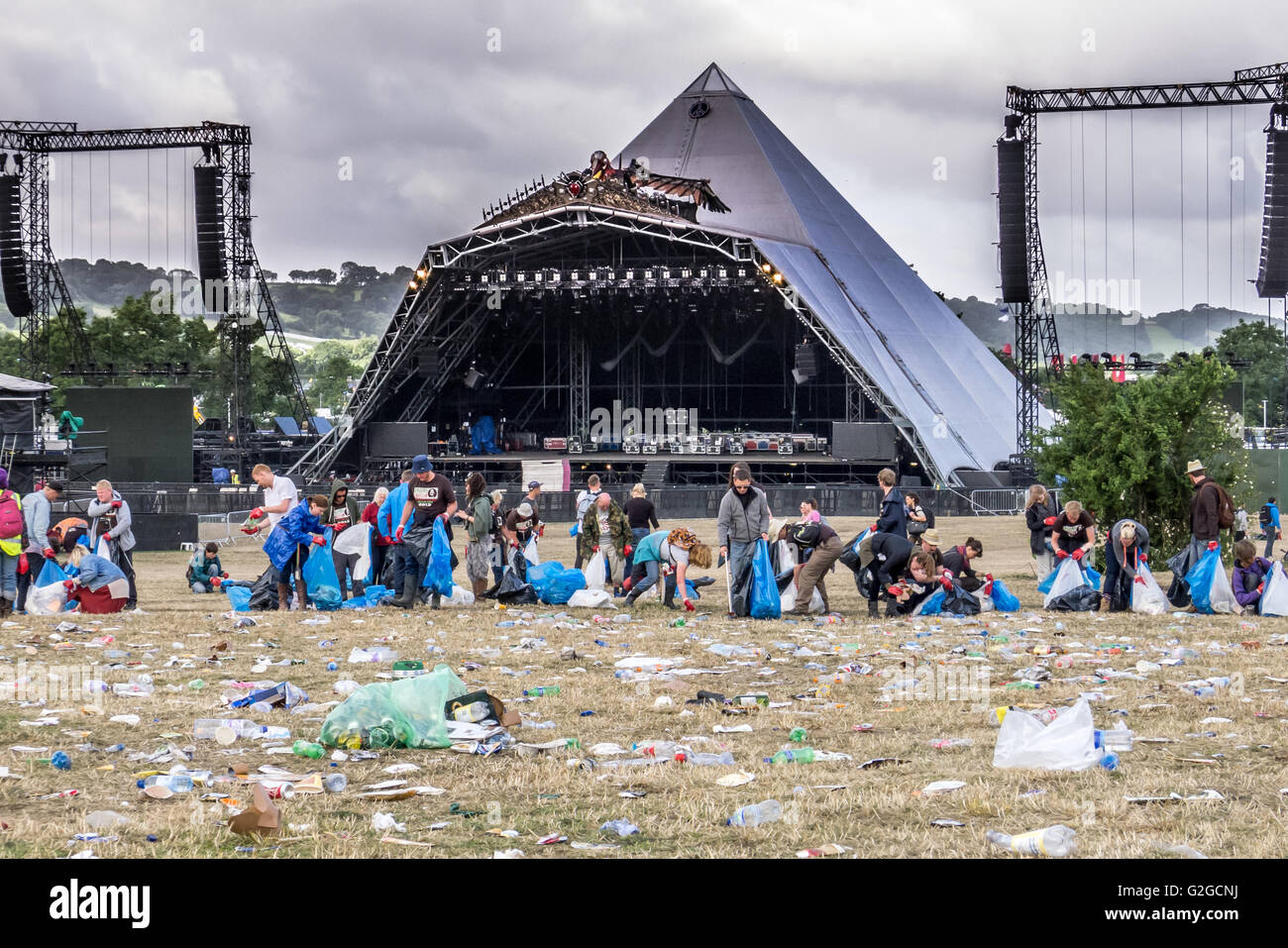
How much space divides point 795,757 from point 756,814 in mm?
1448

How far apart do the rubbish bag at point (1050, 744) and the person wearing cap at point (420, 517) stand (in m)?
8.61

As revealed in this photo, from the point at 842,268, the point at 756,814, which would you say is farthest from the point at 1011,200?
the point at 756,814

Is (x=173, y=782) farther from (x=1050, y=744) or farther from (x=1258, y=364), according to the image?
(x=1258, y=364)

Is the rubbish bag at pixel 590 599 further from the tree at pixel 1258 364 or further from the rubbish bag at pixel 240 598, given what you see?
the tree at pixel 1258 364

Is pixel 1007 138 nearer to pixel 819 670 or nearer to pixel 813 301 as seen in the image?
pixel 813 301

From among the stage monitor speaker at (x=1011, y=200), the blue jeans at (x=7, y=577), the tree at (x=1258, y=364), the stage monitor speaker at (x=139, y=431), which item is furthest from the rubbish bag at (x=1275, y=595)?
the tree at (x=1258, y=364)

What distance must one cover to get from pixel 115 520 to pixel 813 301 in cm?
2726

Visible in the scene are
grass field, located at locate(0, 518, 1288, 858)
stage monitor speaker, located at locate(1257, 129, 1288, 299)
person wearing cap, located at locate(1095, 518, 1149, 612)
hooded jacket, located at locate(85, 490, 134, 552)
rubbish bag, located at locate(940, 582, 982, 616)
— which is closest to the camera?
grass field, located at locate(0, 518, 1288, 858)

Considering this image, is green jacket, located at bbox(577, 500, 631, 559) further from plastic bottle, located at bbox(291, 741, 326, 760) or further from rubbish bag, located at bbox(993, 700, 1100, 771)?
rubbish bag, located at bbox(993, 700, 1100, 771)

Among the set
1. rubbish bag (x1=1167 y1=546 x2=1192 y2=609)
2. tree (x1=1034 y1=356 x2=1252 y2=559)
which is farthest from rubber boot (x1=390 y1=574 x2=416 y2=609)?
tree (x1=1034 y1=356 x2=1252 y2=559)

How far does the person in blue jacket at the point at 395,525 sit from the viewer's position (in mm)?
15344

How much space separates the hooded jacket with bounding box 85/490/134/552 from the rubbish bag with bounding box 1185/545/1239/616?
10895mm

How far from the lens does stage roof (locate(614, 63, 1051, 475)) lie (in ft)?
133

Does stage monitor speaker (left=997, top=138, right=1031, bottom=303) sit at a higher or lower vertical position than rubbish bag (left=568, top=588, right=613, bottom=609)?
higher
